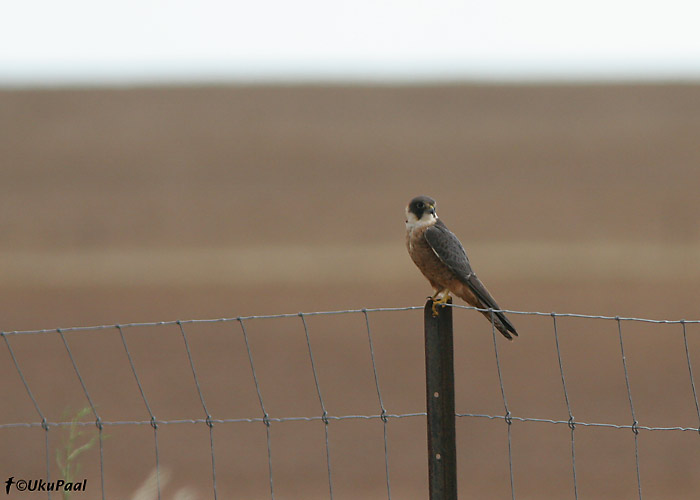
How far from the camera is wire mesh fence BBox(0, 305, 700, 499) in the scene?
411 inches

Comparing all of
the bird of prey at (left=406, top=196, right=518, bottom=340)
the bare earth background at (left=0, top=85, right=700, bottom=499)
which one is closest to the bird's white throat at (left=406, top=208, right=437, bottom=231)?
the bird of prey at (left=406, top=196, right=518, bottom=340)

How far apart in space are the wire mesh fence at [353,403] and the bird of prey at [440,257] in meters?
2.91

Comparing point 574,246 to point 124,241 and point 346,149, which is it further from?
point 124,241

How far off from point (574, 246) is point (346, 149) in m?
7.53

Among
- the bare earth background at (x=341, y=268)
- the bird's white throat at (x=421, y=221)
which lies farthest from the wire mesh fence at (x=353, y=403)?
the bird's white throat at (x=421, y=221)

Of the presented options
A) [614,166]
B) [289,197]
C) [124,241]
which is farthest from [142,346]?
[614,166]

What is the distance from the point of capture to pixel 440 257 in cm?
568

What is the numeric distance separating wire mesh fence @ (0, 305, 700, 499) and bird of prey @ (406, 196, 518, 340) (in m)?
2.91

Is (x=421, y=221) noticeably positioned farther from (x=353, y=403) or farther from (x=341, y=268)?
(x=341, y=268)

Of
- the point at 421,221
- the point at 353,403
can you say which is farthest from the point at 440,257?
the point at 353,403

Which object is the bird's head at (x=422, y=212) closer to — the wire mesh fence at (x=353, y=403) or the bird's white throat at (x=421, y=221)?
the bird's white throat at (x=421, y=221)

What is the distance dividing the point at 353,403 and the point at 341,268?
263 inches

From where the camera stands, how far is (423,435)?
451 inches

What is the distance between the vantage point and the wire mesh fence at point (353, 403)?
10438 mm
